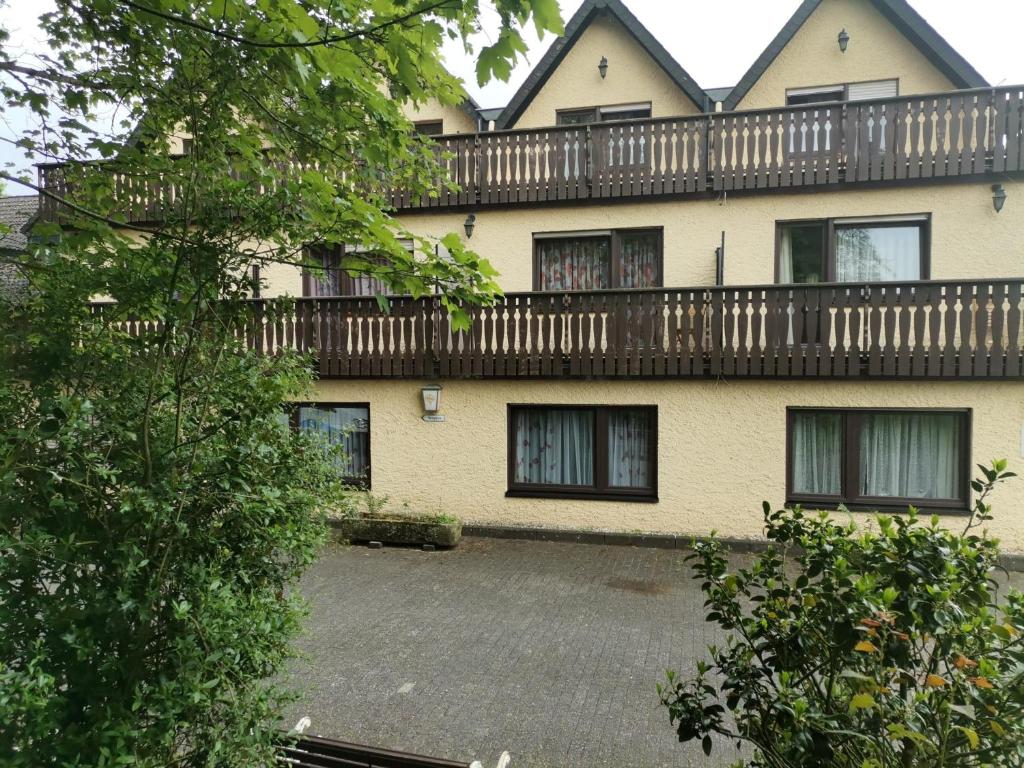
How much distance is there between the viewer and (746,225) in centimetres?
927

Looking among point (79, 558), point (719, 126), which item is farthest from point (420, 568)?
point (719, 126)

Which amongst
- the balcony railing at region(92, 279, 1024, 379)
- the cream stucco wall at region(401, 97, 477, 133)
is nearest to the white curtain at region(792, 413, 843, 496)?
the balcony railing at region(92, 279, 1024, 379)

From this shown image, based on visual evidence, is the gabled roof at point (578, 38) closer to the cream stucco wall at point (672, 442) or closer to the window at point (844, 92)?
the window at point (844, 92)

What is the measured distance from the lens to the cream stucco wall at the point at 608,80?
1074 cm

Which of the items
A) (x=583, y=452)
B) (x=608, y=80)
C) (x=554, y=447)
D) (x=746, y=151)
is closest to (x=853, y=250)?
(x=746, y=151)

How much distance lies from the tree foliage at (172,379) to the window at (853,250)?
812 cm

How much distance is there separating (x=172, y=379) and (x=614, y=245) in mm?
8503

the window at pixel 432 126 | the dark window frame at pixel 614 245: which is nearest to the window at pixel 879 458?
the dark window frame at pixel 614 245

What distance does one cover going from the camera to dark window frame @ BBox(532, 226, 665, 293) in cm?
970

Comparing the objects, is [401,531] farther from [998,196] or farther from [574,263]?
[998,196]

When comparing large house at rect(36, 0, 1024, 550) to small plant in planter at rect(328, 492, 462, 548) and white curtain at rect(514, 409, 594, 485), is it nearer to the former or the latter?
white curtain at rect(514, 409, 594, 485)

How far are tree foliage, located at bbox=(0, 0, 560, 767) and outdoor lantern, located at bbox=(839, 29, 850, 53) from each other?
998 centimetres

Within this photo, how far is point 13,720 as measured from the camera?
5.53 feet

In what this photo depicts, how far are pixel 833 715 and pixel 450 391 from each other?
7.98 metres
